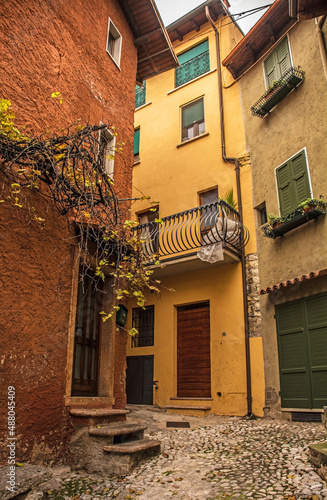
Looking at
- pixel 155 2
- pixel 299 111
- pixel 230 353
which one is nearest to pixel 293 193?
pixel 299 111

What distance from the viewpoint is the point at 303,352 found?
7.83 metres

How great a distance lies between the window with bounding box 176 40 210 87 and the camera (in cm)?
1305

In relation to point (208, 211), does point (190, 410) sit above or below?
below

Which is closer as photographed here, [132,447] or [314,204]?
[132,447]

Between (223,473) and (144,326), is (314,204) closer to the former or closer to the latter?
(223,473)

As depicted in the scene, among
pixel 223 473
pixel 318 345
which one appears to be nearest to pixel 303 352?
pixel 318 345

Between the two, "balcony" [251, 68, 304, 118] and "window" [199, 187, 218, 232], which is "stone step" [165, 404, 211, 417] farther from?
"balcony" [251, 68, 304, 118]

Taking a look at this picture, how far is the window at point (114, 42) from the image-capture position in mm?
8328

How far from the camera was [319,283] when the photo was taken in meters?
7.64

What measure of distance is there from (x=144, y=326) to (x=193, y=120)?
22.3ft

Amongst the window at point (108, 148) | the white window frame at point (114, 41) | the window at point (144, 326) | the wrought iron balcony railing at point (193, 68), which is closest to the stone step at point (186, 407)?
the window at point (144, 326)

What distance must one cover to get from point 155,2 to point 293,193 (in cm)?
541

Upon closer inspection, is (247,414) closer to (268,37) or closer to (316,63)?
(316,63)

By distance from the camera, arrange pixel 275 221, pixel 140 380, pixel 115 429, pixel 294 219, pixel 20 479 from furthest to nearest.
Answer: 1. pixel 140 380
2. pixel 275 221
3. pixel 294 219
4. pixel 115 429
5. pixel 20 479
